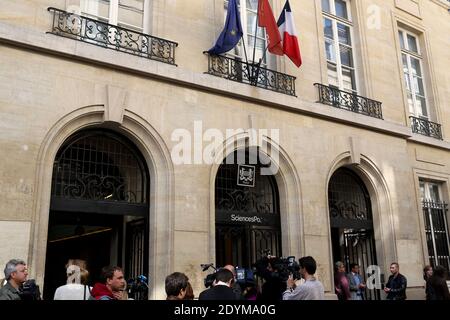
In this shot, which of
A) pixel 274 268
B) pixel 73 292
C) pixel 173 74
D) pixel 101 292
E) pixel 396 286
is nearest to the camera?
pixel 101 292

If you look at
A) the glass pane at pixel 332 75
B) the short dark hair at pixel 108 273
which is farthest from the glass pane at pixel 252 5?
the short dark hair at pixel 108 273

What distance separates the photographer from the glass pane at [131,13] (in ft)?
26.2

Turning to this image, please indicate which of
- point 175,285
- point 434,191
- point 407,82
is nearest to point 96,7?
point 175,285

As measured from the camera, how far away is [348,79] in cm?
1116

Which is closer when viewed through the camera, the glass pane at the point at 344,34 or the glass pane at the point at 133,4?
the glass pane at the point at 133,4

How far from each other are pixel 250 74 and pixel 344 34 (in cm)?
381

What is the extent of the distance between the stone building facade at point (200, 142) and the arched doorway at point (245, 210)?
4 centimetres

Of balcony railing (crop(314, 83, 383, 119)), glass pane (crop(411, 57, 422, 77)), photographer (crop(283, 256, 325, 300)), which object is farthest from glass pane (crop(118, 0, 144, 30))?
glass pane (crop(411, 57, 422, 77))

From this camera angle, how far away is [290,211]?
897 cm

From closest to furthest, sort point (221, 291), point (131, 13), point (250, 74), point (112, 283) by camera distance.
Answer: point (221, 291), point (112, 283), point (131, 13), point (250, 74)

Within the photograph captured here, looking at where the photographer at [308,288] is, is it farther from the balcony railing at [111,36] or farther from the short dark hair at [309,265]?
the balcony railing at [111,36]

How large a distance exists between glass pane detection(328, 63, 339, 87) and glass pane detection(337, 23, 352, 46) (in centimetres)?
93

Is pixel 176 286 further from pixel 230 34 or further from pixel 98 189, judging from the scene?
pixel 230 34

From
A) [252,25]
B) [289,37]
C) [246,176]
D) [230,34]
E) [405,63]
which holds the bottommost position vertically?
[246,176]
